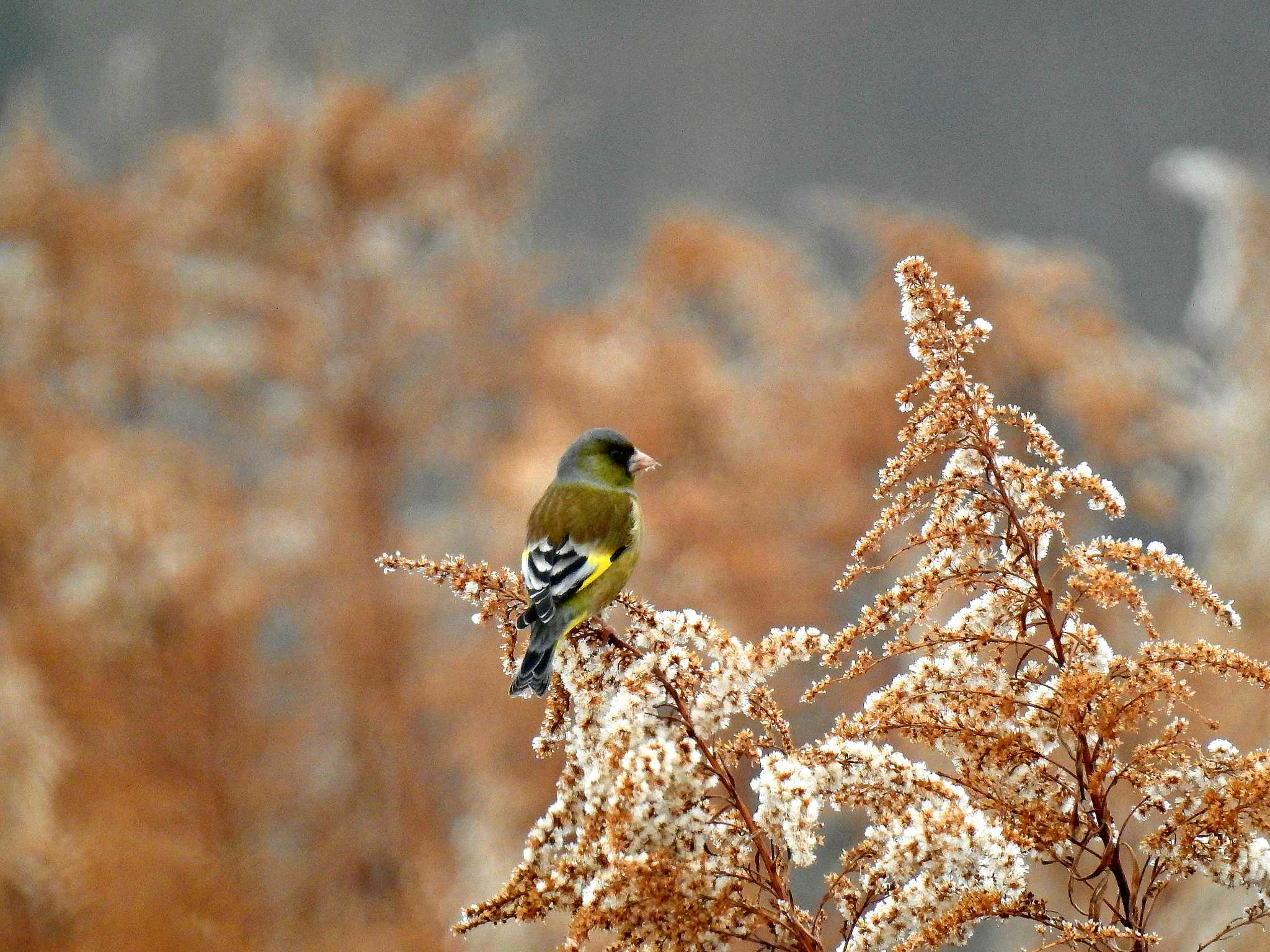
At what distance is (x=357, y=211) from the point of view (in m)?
9.15

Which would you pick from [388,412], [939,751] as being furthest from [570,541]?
[388,412]

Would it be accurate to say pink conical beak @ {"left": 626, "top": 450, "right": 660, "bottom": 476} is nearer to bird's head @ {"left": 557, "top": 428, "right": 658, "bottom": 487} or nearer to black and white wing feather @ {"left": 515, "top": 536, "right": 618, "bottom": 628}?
bird's head @ {"left": 557, "top": 428, "right": 658, "bottom": 487}

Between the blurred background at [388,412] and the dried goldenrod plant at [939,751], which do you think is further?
the blurred background at [388,412]

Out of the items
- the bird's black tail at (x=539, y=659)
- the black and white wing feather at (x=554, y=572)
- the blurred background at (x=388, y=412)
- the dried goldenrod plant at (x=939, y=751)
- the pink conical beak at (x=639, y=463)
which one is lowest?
the dried goldenrod plant at (x=939, y=751)

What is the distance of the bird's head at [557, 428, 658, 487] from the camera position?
7.85ft

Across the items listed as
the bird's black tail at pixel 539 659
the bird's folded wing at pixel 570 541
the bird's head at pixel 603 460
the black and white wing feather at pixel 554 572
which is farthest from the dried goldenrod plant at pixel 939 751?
the bird's head at pixel 603 460

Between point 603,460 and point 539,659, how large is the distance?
0.97 m

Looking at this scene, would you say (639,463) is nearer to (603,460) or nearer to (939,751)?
(603,460)

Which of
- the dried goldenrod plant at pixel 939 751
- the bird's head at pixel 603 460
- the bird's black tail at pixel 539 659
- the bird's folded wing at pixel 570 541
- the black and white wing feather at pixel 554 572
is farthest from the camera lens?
the bird's head at pixel 603 460

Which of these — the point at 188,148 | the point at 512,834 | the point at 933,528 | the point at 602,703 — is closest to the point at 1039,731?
the point at 933,528

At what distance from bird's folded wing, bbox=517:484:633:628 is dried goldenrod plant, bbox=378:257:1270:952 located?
52 cm

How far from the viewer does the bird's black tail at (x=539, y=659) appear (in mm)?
1431

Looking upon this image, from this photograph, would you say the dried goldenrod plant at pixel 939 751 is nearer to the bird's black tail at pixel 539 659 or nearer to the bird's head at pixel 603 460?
the bird's black tail at pixel 539 659

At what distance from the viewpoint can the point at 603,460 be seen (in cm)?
241
